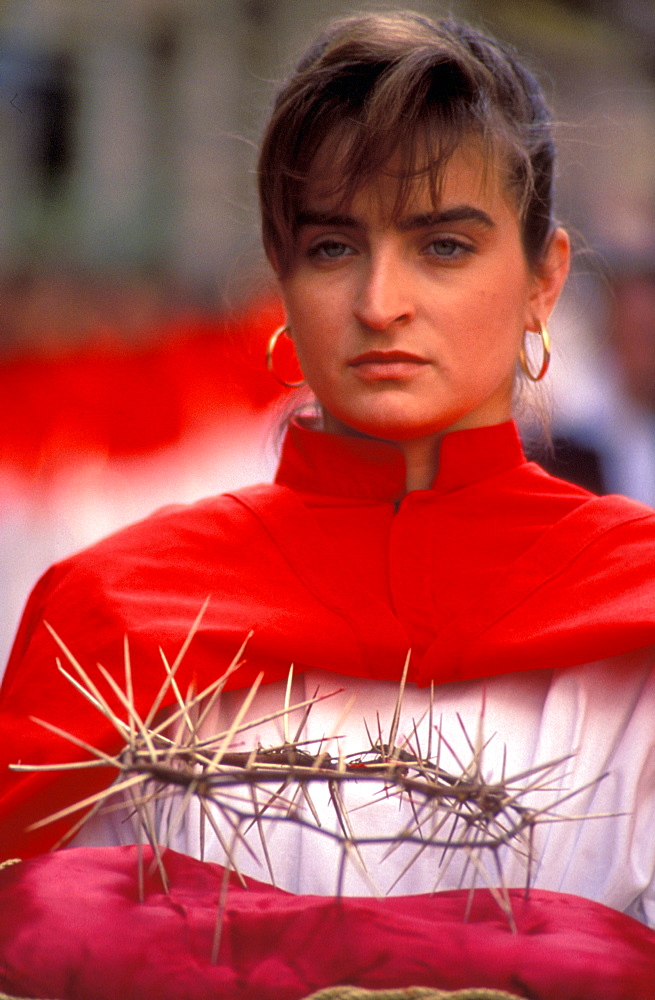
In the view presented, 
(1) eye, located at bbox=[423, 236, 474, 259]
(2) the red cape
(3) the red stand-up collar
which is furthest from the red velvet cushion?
(1) eye, located at bbox=[423, 236, 474, 259]

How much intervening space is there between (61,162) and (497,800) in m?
11.4

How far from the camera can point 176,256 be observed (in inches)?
412

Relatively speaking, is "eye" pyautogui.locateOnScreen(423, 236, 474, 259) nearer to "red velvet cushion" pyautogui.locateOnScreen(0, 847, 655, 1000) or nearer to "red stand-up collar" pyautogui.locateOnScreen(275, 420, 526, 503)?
"red stand-up collar" pyautogui.locateOnScreen(275, 420, 526, 503)

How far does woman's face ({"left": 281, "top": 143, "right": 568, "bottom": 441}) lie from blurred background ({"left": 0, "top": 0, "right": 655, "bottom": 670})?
0.43 m

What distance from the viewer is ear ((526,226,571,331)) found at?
1.93 metres

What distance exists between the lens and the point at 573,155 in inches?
89.1

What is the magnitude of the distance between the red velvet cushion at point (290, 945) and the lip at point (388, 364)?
72 centimetres

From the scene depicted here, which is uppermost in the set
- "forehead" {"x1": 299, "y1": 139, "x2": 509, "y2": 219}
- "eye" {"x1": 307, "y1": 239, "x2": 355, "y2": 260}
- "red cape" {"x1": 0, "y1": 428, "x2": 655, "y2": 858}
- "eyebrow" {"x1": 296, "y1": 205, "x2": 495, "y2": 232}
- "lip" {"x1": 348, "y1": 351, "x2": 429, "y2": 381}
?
"forehead" {"x1": 299, "y1": 139, "x2": 509, "y2": 219}

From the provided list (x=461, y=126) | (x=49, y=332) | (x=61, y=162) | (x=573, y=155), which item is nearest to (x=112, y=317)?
(x=49, y=332)

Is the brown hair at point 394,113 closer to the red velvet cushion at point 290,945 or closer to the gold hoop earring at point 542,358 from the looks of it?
the gold hoop earring at point 542,358

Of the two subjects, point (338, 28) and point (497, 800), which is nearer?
point (497, 800)

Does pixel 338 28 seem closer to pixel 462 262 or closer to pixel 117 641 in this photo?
pixel 462 262

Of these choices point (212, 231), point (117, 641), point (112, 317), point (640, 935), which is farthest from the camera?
point (212, 231)

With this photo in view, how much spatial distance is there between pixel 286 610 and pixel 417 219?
546 mm
